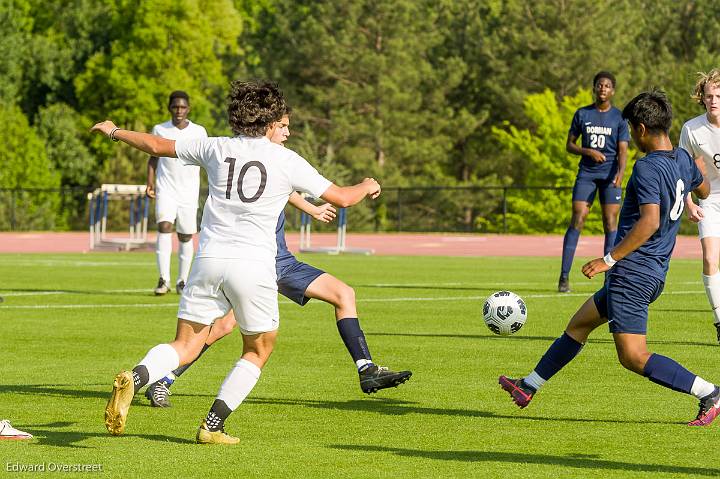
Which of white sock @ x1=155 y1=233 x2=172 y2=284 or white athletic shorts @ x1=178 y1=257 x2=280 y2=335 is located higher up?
white athletic shorts @ x1=178 y1=257 x2=280 y2=335

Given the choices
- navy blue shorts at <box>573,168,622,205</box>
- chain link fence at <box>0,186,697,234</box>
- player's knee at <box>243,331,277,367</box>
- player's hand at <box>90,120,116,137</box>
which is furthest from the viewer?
chain link fence at <box>0,186,697,234</box>

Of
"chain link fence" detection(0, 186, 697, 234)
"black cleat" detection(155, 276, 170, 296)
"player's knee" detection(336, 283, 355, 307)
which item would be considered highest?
"player's knee" detection(336, 283, 355, 307)

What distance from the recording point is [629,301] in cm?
765

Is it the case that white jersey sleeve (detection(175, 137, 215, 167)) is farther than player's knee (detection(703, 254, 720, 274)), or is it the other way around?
player's knee (detection(703, 254, 720, 274))

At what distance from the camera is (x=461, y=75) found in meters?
74.1

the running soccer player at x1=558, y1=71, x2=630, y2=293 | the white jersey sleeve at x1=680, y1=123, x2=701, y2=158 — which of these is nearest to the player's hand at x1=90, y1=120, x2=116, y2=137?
the white jersey sleeve at x1=680, y1=123, x2=701, y2=158

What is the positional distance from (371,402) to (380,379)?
16.9 inches

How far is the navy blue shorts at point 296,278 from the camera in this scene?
8.83 meters

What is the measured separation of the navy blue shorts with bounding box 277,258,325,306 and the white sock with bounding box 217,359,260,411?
1685 millimetres

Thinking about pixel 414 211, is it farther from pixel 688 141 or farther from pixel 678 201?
pixel 678 201

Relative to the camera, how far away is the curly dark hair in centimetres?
→ 700

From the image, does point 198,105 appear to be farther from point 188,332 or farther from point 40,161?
point 188,332

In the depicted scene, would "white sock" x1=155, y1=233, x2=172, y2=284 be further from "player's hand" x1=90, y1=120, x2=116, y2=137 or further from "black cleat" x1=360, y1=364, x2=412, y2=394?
"player's hand" x1=90, y1=120, x2=116, y2=137

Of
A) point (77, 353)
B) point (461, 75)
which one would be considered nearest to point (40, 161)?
point (461, 75)
